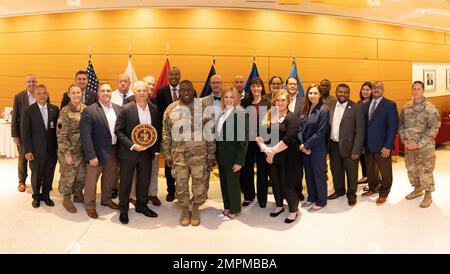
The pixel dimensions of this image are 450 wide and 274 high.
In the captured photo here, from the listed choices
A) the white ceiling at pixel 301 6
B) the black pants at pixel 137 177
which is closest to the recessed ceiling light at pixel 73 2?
the white ceiling at pixel 301 6

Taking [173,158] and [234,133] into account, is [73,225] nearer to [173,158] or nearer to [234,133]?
[173,158]

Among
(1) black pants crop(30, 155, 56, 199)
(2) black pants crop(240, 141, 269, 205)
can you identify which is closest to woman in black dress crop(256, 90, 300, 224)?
(2) black pants crop(240, 141, 269, 205)

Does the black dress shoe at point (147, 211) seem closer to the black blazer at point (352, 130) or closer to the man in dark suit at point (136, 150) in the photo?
the man in dark suit at point (136, 150)

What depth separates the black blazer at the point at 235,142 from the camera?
382 centimetres

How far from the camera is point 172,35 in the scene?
20.4 ft

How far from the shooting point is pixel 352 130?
449 cm

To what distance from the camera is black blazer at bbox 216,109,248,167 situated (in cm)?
382

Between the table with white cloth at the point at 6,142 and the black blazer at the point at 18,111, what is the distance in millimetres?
1958

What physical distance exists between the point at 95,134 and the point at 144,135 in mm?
615

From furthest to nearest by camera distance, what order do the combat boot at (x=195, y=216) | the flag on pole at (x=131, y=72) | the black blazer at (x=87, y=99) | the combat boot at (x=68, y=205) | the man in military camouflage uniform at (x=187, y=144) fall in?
the flag on pole at (x=131, y=72)
the black blazer at (x=87, y=99)
the combat boot at (x=68, y=205)
the combat boot at (x=195, y=216)
the man in military camouflage uniform at (x=187, y=144)

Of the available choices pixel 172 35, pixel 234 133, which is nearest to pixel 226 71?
pixel 172 35

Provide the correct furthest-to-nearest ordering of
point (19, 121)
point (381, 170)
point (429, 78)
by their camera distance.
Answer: point (429, 78)
point (19, 121)
point (381, 170)

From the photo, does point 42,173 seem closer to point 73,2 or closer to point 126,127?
point 126,127

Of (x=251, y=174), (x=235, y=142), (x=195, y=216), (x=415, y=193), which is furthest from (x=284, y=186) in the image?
(x=415, y=193)
